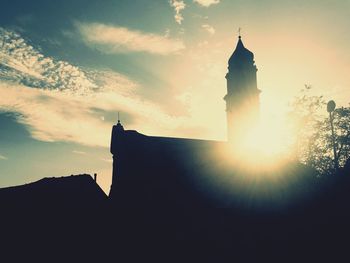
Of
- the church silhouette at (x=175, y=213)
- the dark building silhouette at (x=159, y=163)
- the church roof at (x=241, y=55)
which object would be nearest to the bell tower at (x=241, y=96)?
the church roof at (x=241, y=55)

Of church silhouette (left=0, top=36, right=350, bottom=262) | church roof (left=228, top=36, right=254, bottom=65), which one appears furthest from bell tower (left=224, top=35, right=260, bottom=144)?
church silhouette (left=0, top=36, right=350, bottom=262)

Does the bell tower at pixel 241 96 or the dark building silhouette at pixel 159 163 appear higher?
the bell tower at pixel 241 96

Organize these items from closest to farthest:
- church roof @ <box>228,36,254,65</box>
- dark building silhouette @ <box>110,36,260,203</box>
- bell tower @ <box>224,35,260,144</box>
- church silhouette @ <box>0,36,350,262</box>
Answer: church silhouette @ <box>0,36,350,262</box> < dark building silhouette @ <box>110,36,260,203</box> < bell tower @ <box>224,35,260,144</box> < church roof @ <box>228,36,254,65</box>

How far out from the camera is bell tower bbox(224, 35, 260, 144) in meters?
25.3

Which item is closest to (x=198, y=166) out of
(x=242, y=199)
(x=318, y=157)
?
(x=242, y=199)

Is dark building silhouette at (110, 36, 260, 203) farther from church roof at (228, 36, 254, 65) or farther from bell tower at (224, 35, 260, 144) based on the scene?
church roof at (228, 36, 254, 65)

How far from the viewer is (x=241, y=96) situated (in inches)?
1001

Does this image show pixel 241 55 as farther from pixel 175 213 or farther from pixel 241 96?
pixel 175 213

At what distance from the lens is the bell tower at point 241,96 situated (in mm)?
25344

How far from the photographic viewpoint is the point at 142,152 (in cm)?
1584

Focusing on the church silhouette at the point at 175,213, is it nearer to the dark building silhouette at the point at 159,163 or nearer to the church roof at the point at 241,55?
the dark building silhouette at the point at 159,163

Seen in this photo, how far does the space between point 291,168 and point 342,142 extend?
57.6ft

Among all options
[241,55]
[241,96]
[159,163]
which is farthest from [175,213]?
[241,55]

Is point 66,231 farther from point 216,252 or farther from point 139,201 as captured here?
point 216,252
